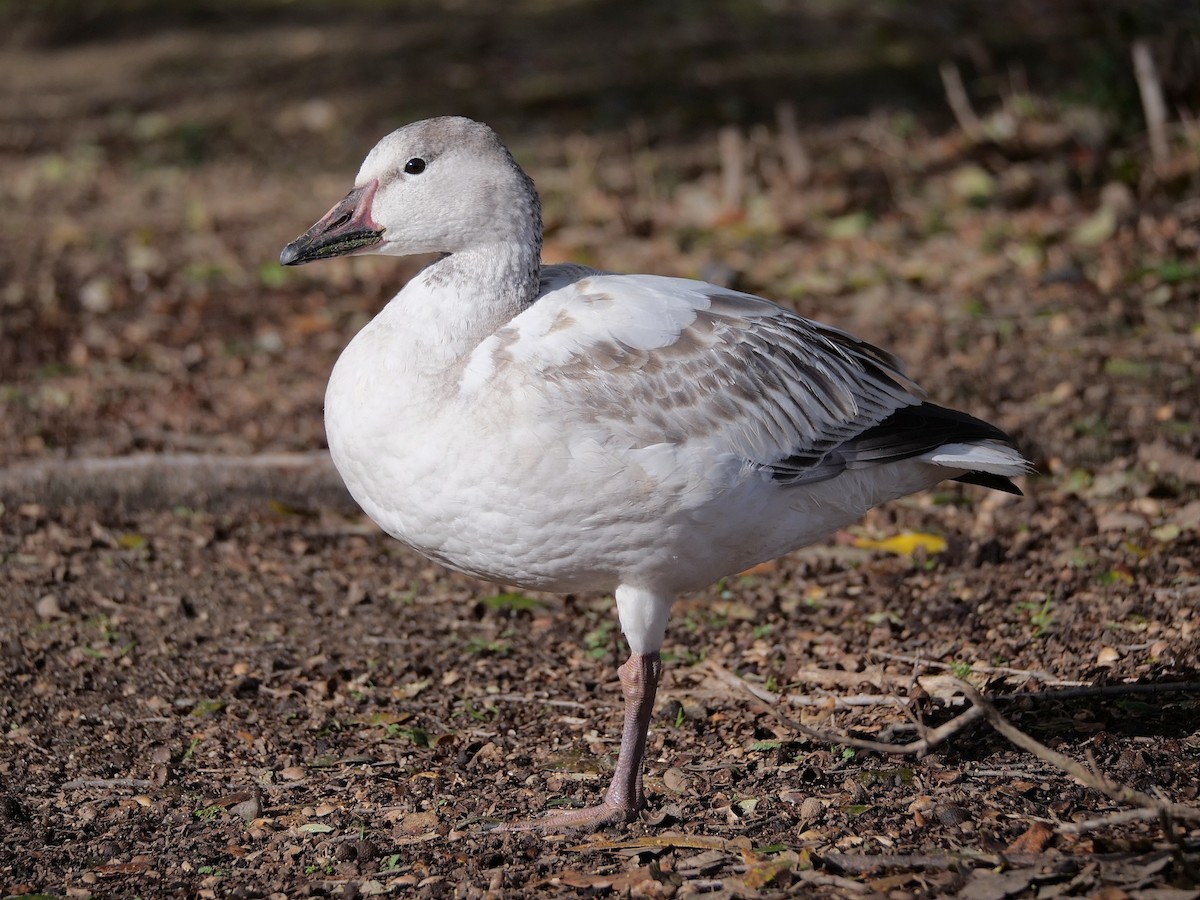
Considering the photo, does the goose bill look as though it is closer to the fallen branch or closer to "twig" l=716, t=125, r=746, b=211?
the fallen branch

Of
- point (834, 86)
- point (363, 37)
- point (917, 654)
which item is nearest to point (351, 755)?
point (917, 654)

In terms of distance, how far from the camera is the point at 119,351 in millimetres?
8234

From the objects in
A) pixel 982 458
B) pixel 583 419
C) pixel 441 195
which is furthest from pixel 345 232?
pixel 982 458

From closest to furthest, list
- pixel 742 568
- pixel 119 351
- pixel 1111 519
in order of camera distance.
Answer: pixel 742 568 < pixel 1111 519 < pixel 119 351

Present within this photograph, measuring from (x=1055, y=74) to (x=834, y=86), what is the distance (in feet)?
6.04

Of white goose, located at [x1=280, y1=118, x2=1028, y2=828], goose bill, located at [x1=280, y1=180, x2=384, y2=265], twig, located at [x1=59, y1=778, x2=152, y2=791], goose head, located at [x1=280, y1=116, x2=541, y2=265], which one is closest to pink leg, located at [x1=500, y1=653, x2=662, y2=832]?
white goose, located at [x1=280, y1=118, x2=1028, y2=828]

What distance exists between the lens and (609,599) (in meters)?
5.88

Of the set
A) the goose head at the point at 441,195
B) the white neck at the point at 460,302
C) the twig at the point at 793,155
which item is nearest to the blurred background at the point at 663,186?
the twig at the point at 793,155

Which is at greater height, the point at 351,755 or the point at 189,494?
the point at 189,494

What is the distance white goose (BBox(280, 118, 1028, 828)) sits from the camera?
3.88 m

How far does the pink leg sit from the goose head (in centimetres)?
131

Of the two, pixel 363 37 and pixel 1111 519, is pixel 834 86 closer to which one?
pixel 363 37

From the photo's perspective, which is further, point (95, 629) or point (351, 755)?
point (95, 629)

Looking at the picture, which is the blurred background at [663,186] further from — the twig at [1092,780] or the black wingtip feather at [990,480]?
the twig at [1092,780]
